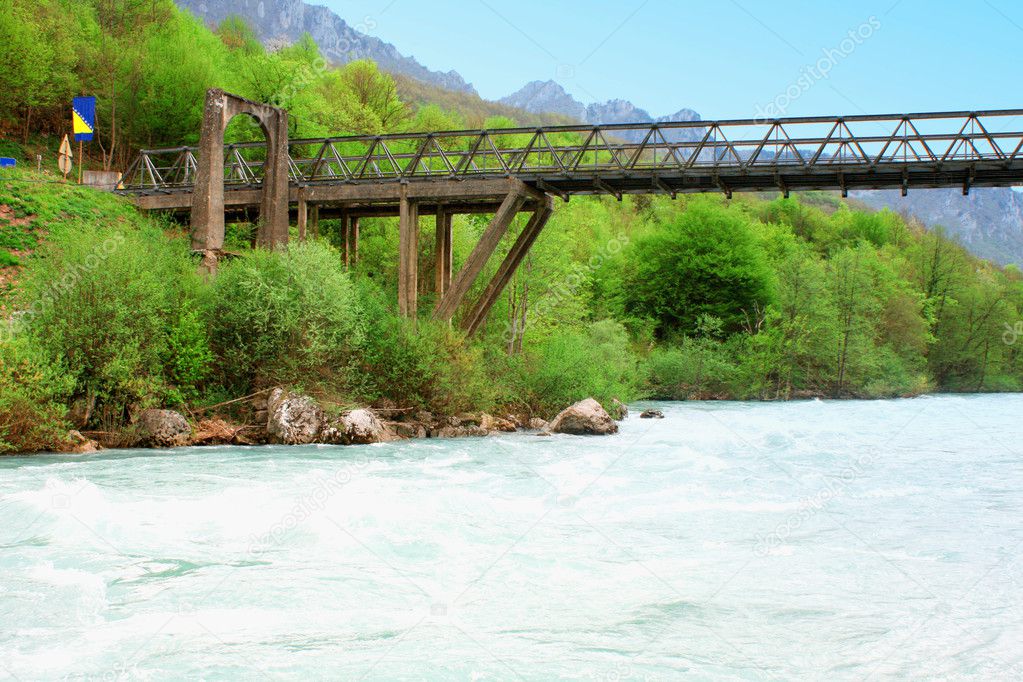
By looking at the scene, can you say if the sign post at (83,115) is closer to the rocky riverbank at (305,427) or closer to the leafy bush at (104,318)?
the leafy bush at (104,318)

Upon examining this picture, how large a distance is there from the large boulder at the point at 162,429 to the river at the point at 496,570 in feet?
3.85

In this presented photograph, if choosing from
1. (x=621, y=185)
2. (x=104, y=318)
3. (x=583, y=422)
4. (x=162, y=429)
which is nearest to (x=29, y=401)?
(x=104, y=318)

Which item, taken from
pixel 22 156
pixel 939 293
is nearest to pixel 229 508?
pixel 22 156

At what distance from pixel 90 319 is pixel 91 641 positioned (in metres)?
14.5

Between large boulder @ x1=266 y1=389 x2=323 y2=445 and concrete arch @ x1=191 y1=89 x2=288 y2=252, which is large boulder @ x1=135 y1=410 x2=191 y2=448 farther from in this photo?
concrete arch @ x1=191 y1=89 x2=288 y2=252

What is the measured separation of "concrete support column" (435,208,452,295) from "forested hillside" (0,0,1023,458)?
2.62 metres

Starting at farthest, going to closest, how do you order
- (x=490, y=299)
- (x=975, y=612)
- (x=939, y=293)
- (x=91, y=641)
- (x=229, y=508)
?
(x=939, y=293)
(x=490, y=299)
(x=229, y=508)
(x=975, y=612)
(x=91, y=641)

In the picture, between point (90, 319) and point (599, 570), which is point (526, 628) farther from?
point (90, 319)

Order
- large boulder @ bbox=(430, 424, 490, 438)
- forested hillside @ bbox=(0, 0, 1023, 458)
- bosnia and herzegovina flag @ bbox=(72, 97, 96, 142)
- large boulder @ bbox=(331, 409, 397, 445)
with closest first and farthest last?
forested hillside @ bbox=(0, 0, 1023, 458), large boulder @ bbox=(331, 409, 397, 445), large boulder @ bbox=(430, 424, 490, 438), bosnia and herzegovina flag @ bbox=(72, 97, 96, 142)

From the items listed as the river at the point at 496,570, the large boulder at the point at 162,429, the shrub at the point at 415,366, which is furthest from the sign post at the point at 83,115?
the river at the point at 496,570

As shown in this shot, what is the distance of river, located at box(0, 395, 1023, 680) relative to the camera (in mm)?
8258

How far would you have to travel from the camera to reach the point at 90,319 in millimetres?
21203

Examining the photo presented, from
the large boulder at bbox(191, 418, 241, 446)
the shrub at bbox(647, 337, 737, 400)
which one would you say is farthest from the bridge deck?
the shrub at bbox(647, 337, 737, 400)

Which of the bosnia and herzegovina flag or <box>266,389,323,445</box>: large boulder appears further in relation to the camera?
the bosnia and herzegovina flag
